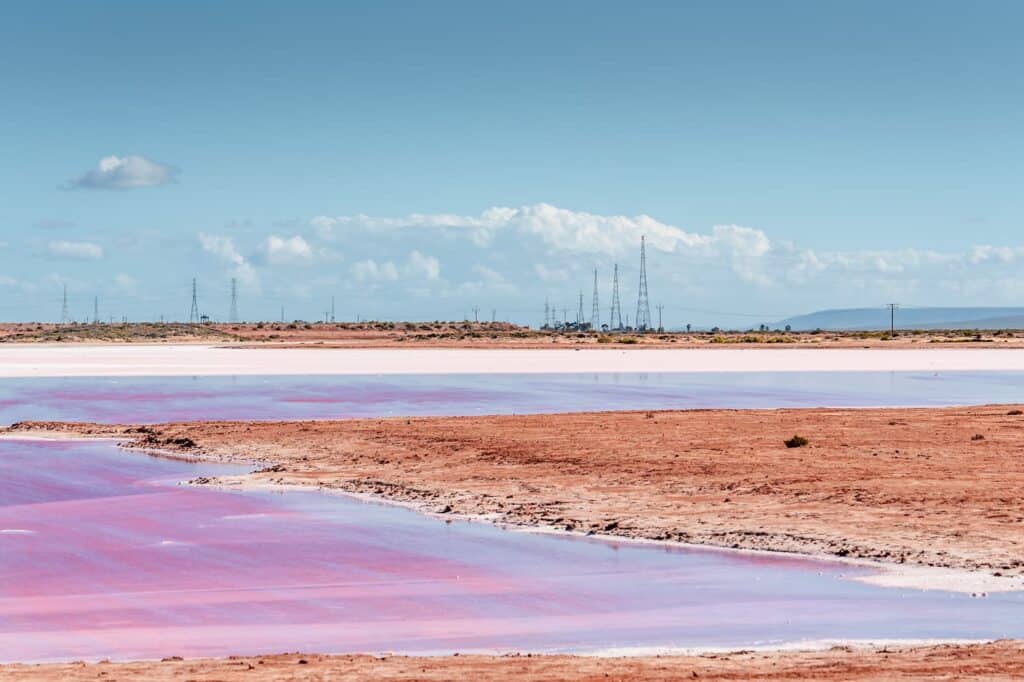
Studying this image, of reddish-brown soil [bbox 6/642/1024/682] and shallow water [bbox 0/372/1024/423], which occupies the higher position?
shallow water [bbox 0/372/1024/423]

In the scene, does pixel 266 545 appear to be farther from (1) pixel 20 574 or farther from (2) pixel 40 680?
(2) pixel 40 680

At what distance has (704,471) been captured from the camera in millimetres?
27422

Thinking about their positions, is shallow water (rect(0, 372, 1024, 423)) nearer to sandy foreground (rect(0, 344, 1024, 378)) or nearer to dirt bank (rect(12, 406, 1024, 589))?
dirt bank (rect(12, 406, 1024, 589))

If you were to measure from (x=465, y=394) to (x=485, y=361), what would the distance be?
3963 centimetres

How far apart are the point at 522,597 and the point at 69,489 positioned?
46.9 ft

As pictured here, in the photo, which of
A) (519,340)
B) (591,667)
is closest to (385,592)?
(591,667)

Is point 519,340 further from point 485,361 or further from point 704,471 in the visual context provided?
point 704,471

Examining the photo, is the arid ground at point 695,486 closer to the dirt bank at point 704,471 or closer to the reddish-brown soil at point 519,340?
the dirt bank at point 704,471

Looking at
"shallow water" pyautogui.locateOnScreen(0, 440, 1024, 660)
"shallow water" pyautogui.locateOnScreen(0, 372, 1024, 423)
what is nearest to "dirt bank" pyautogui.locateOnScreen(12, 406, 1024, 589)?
"shallow water" pyautogui.locateOnScreen(0, 440, 1024, 660)

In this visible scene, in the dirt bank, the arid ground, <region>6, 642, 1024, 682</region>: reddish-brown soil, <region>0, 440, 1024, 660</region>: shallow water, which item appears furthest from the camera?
the dirt bank

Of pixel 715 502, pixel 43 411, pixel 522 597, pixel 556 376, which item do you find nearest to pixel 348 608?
pixel 522 597

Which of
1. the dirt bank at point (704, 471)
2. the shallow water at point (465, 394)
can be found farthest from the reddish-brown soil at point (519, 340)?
the dirt bank at point (704, 471)

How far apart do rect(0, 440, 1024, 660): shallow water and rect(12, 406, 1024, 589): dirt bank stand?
1515 mm

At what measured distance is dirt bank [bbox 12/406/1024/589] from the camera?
21.0 meters
